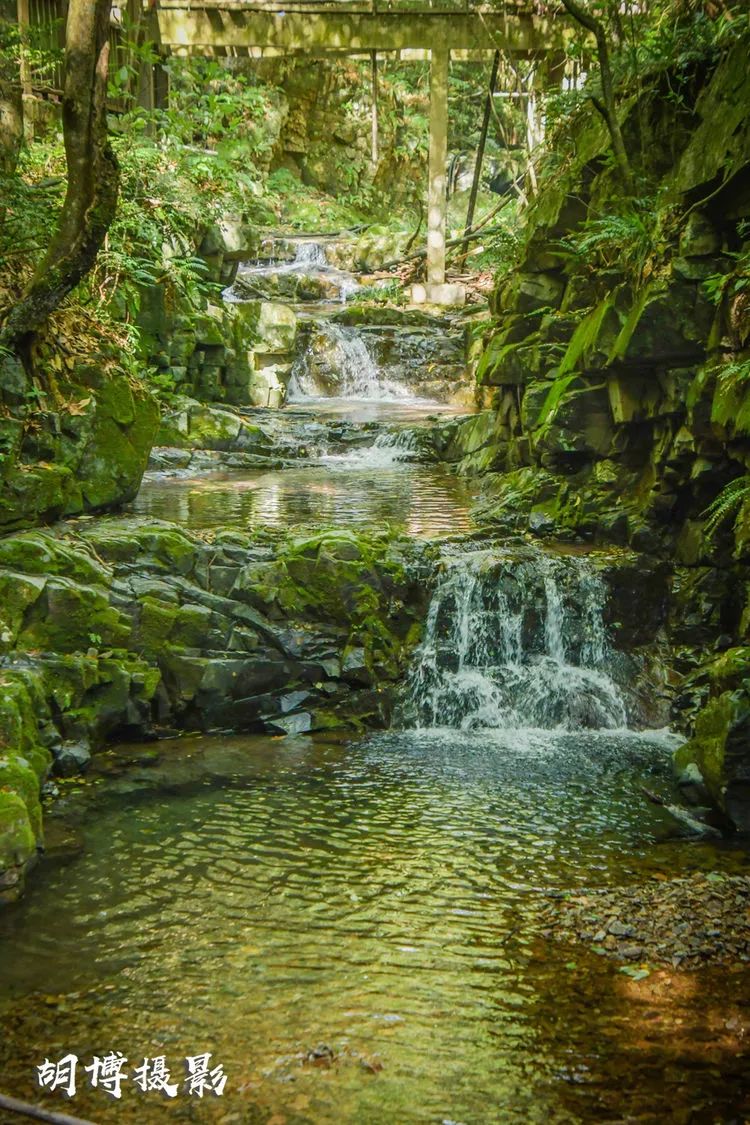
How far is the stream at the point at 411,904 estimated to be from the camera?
417cm

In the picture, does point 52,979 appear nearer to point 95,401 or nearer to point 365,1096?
point 365,1096

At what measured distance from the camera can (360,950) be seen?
519 cm

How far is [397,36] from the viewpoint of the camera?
61.2 feet

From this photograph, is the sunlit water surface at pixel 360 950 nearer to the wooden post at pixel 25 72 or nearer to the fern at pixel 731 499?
the fern at pixel 731 499

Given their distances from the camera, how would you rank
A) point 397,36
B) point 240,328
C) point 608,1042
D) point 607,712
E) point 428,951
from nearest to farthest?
point 608,1042, point 428,951, point 607,712, point 240,328, point 397,36

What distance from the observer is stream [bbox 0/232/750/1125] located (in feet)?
13.7

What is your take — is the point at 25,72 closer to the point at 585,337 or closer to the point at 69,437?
the point at 69,437

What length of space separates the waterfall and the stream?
0.02 meters

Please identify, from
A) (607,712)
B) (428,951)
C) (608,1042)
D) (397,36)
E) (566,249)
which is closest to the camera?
(608,1042)

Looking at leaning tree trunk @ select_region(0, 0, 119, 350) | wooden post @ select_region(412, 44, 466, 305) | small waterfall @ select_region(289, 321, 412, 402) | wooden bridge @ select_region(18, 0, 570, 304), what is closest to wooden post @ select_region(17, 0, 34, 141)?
wooden bridge @ select_region(18, 0, 570, 304)

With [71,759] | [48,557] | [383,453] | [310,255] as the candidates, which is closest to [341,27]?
[310,255]

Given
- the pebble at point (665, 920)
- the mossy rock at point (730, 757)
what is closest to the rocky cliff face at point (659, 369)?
the mossy rock at point (730, 757)

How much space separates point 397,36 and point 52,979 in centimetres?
1821

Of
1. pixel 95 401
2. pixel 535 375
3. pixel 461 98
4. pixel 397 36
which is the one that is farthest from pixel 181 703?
pixel 461 98
